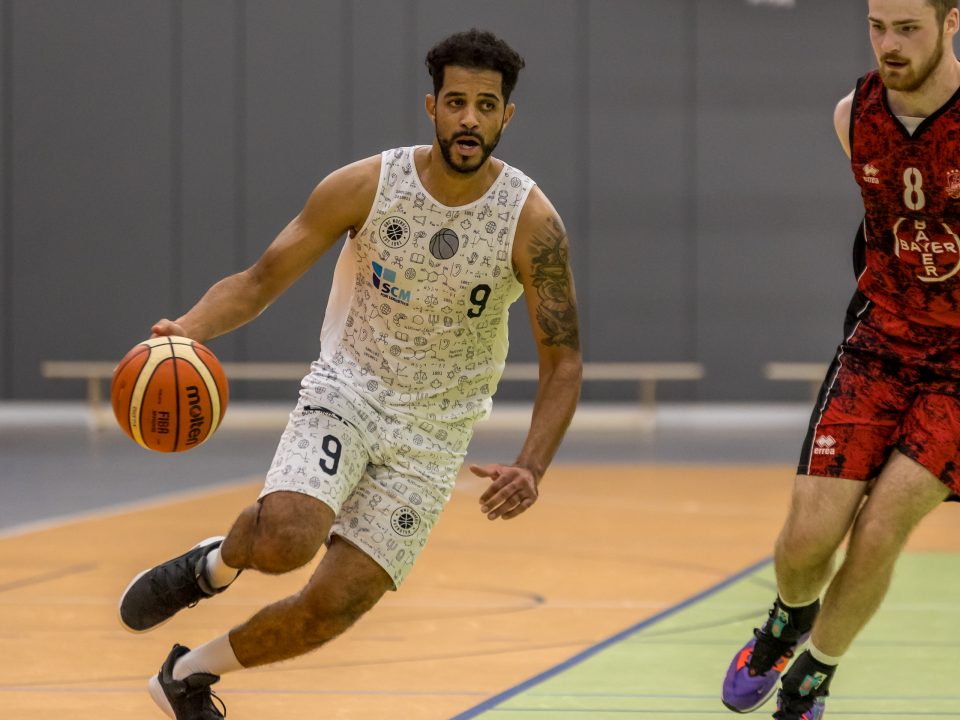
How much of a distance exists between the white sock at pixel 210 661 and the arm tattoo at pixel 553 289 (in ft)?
4.43

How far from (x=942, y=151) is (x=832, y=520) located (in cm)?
111

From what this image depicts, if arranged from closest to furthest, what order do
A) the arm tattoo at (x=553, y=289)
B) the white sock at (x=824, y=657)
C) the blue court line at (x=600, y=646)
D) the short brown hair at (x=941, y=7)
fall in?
the short brown hair at (x=941, y=7) < the white sock at (x=824, y=657) < the arm tattoo at (x=553, y=289) < the blue court line at (x=600, y=646)

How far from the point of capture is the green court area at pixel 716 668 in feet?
16.0

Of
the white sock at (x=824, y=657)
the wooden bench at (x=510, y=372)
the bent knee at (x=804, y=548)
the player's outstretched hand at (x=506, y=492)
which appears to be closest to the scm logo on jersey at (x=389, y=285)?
the player's outstretched hand at (x=506, y=492)

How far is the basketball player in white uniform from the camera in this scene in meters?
4.29

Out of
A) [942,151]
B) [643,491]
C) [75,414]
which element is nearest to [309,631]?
[942,151]

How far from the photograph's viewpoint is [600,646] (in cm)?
592

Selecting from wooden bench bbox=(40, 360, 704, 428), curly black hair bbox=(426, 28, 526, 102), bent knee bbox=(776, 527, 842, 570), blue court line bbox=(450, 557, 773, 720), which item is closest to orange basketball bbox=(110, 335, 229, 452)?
curly black hair bbox=(426, 28, 526, 102)

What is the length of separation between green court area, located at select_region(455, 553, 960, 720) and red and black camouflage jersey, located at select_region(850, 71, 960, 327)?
148cm

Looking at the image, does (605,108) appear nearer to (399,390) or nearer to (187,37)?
(187,37)

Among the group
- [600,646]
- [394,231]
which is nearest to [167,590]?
[394,231]

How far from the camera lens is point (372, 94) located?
2000 centimetres

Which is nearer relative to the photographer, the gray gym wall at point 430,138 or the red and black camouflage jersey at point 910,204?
the red and black camouflage jersey at point 910,204

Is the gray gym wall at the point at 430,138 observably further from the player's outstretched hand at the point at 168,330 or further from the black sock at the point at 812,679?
the black sock at the point at 812,679
